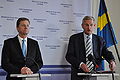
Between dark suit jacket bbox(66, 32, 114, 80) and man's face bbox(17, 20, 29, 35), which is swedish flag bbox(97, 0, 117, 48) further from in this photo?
man's face bbox(17, 20, 29, 35)

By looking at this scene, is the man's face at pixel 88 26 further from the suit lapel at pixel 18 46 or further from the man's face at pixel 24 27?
the suit lapel at pixel 18 46

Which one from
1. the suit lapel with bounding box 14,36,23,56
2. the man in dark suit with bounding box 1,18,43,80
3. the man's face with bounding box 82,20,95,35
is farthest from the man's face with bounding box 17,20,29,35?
the man's face with bounding box 82,20,95,35

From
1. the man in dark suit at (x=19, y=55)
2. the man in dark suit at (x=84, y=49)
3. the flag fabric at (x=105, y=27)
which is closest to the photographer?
the man in dark suit at (x=19, y=55)

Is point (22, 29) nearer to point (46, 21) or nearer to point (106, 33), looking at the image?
point (46, 21)

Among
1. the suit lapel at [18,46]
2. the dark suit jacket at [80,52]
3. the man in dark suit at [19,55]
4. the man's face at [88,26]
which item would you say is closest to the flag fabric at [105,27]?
the dark suit jacket at [80,52]

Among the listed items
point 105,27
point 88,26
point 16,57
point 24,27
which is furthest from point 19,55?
point 105,27

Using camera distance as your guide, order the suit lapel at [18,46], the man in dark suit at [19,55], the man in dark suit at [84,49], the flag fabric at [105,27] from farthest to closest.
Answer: the flag fabric at [105,27]
the man in dark suit at [84,49]
the suit lapel at [18,46]
the man in dark suit at [19,55]

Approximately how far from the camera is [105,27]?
183 inches

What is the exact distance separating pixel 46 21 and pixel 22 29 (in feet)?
3.00

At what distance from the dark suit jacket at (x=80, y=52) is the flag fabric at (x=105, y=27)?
53cm

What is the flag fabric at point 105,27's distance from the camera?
4582mm

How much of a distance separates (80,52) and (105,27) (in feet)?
3.30

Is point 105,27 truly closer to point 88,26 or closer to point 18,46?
point 88,26

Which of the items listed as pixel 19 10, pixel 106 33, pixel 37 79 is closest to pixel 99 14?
pixel 106 33
